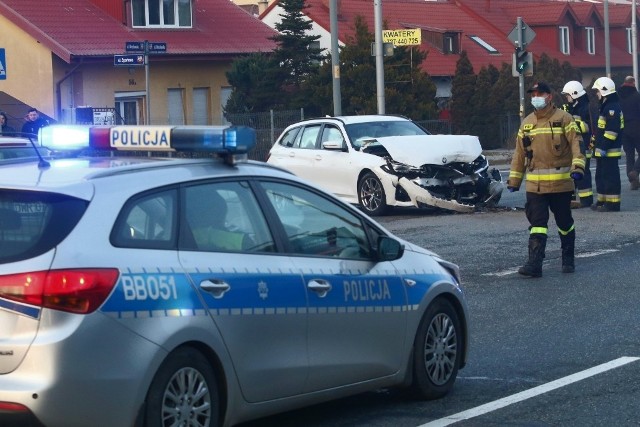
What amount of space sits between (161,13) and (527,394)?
118 feet

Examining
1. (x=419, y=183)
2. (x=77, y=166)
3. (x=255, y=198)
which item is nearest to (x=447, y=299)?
(x=255, y=198)

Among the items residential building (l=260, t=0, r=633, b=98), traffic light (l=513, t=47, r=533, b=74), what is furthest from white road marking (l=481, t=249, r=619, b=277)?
residential building (l=260, t=0, r=633, b=98)

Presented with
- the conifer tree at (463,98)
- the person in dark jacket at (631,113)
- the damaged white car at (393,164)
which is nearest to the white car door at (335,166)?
the damaged white car at (393,164)

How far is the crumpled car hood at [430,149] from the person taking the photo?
1761 centimetres

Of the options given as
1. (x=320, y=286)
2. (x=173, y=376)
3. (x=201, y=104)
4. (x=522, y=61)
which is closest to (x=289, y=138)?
(x=522, y=61)

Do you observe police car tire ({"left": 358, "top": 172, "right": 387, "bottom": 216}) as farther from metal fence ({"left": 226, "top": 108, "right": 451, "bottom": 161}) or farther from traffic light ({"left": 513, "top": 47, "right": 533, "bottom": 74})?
metal fence ({"left": 226, "top": 108, "right": 451, "bottom": 161})

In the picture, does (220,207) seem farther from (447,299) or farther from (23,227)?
(447,299)

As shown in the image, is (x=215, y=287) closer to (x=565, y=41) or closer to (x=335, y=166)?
(x=335, y=166)

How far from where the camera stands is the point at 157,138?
600cm

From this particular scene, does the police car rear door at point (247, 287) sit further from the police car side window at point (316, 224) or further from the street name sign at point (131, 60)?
the street name sign at point (131, 60)

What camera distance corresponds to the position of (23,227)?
5254 mm

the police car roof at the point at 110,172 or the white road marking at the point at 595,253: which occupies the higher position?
the police car roof at the point at 110,172

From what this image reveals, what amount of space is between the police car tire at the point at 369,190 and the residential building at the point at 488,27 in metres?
33.5

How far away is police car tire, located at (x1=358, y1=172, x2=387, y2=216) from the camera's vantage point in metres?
18.1
